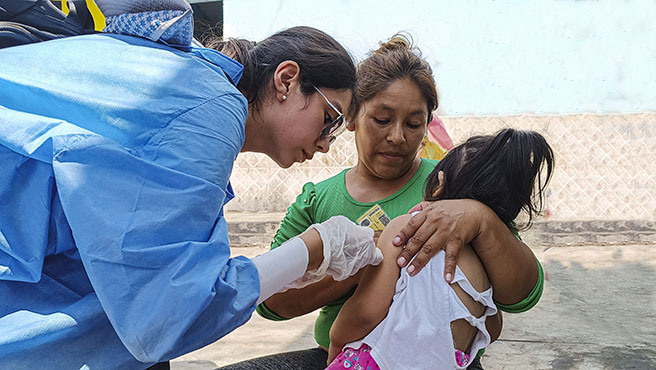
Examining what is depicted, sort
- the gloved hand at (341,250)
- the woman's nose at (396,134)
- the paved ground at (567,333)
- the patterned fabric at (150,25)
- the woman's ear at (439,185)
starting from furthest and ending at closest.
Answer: the paved ground at (567,333) < the woman's nose at (396,134) < the woman's ear at (439,185) < the gloved hand at (341,250) < the patterned fabric at (150,25)

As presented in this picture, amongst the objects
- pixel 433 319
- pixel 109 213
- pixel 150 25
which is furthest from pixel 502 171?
pixel 109 213

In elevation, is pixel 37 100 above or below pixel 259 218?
above

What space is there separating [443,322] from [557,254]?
5.98 meters

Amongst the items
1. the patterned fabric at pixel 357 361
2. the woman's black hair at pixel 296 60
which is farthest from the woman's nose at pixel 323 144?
the patterned fabric at pixel 357 361

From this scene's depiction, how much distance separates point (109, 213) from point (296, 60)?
825 mm

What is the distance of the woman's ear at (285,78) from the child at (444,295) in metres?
0.53

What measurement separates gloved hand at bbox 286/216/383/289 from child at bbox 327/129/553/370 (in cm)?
13

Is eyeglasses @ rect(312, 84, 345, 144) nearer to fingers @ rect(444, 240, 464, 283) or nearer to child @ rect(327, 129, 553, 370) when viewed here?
child @ rect(327, 129, 553, 370)

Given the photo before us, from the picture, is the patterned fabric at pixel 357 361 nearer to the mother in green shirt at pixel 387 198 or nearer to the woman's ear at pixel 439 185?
the mother in green shirt at pixel 387 198

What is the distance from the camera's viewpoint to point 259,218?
8.15 m

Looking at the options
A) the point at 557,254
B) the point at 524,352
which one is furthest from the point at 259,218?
Result: the point at 524,352

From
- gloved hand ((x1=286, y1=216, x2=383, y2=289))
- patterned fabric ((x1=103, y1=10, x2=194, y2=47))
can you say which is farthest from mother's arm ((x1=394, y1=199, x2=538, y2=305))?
patterned fabric ((x1=103, y1=10, x2=194, y2=47))

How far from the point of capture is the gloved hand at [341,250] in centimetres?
148

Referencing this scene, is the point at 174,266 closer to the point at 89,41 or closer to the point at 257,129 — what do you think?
the point at 89,41
